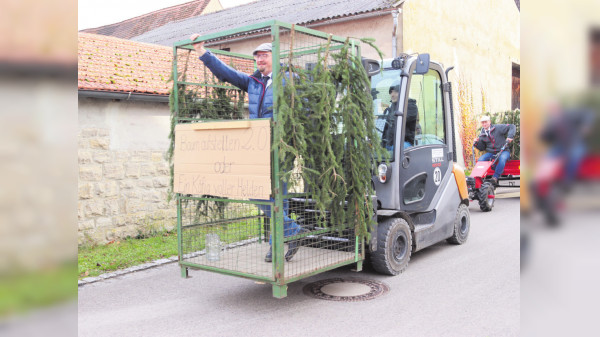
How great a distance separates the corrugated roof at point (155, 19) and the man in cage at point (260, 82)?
26343 millimetres

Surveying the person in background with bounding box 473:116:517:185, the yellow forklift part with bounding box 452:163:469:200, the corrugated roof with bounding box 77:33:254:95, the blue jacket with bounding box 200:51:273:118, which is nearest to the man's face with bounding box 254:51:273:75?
the blue jacket with bounding box 200:51:273:118

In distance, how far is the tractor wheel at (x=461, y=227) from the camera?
25.1 feet

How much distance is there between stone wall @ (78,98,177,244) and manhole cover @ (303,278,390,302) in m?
3.93

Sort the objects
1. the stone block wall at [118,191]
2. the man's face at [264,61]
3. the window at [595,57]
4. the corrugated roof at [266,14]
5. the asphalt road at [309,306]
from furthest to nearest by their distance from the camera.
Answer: the corrugated roof at [266,14], the stone block wall at [118,191], the man's face at [264,61], the asphalt road at [309,306], the window at [595,57]

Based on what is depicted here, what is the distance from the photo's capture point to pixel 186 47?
5.53 meters

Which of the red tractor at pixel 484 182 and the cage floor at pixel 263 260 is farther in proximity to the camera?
the red tractor at pixel 484 182

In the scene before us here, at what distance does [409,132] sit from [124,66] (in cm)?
582

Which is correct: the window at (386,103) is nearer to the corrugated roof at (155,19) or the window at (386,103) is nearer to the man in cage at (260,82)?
the man in cage at (260,82)

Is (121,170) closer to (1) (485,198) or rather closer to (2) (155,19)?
(1) (485,198)

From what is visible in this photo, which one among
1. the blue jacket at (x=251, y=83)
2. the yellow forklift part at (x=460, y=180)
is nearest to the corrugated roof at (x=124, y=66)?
the blue jacket at (x=251, y=83)

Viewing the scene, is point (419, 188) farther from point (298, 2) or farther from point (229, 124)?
point (298, 2)

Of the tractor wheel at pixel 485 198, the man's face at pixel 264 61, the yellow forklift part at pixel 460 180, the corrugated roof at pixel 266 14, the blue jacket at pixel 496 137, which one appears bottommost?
the tractor wheel at pixel 485 198

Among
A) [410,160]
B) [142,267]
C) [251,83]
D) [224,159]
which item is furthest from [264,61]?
[142,267]

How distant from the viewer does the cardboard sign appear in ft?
15.0
